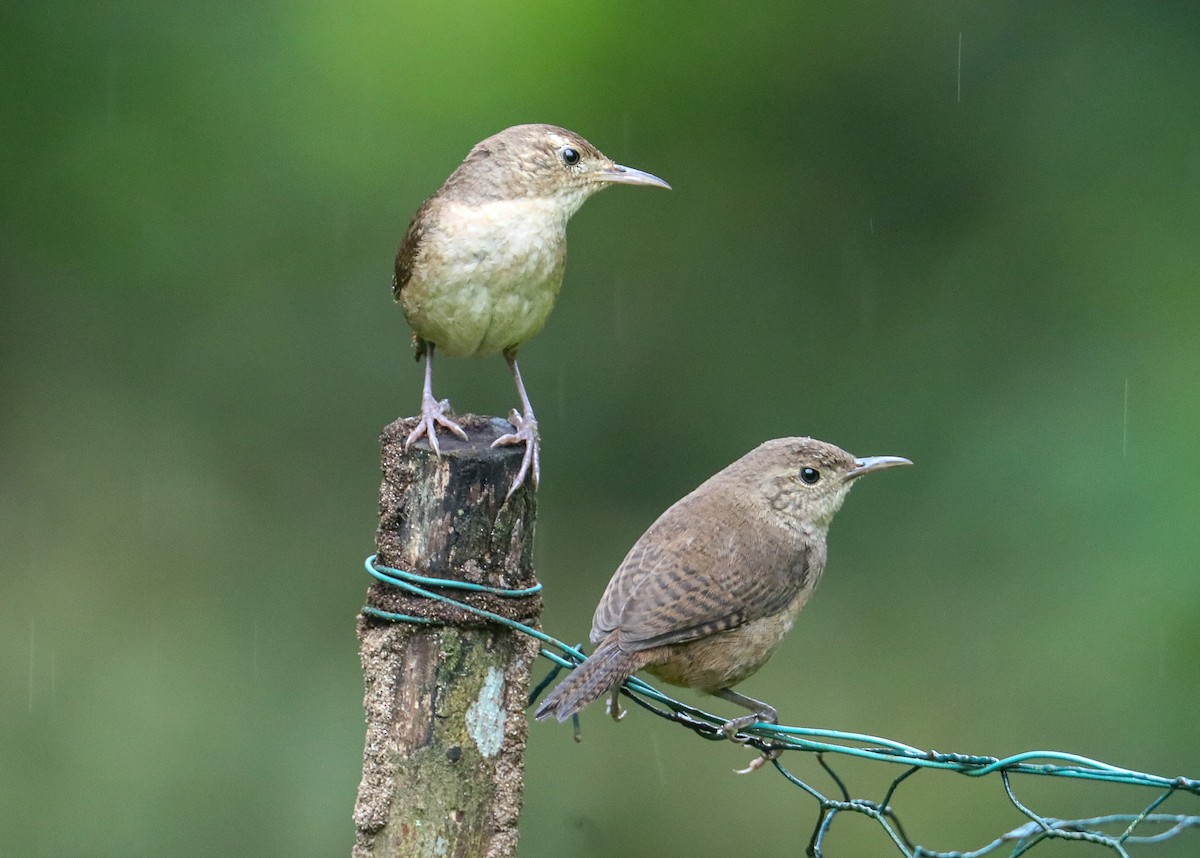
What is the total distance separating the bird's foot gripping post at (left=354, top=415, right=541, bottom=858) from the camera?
2.47m

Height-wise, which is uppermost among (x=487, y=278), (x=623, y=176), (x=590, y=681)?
(x=623, y=176)

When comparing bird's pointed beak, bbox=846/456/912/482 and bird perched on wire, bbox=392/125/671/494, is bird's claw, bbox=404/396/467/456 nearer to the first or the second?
bird perched on wire, bbox=392/125/671/494

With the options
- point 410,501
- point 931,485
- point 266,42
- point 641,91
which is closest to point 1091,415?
point 931,485

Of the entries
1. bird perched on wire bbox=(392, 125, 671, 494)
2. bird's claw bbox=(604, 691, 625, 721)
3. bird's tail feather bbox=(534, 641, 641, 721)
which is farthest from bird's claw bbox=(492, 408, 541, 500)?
bird's claw bbox=(604, 691, 625, 721)

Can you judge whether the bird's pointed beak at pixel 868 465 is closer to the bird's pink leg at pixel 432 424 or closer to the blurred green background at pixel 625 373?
the bird's pink leg at pixel 432 424

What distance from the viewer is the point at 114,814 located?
18.6 feet

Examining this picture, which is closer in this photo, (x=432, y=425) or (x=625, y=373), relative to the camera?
(x=432, y=425)

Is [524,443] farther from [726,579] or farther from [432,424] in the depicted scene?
[726,579]

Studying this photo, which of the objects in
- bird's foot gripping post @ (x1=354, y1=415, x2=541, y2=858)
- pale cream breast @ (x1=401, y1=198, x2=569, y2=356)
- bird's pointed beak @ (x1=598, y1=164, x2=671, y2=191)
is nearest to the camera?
bird's foot gripping post @ (x1=354, y1=415, x2=541, y2=858)

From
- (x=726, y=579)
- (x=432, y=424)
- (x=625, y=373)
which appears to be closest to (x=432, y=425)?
(x=432, y=424)

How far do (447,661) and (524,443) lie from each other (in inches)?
16.8

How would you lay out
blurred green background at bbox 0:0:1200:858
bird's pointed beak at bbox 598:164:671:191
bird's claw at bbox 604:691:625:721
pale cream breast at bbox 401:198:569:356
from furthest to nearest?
blurred green background at bbox 0:0:1200:858
bird's pointed beak at bbox 598:164:671:191
pale cream breast at bbox 401:198:569:356
bird's claw at bbox 604:691:625:721

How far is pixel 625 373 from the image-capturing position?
6.45 metres

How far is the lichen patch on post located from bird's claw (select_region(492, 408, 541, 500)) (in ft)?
1.06
